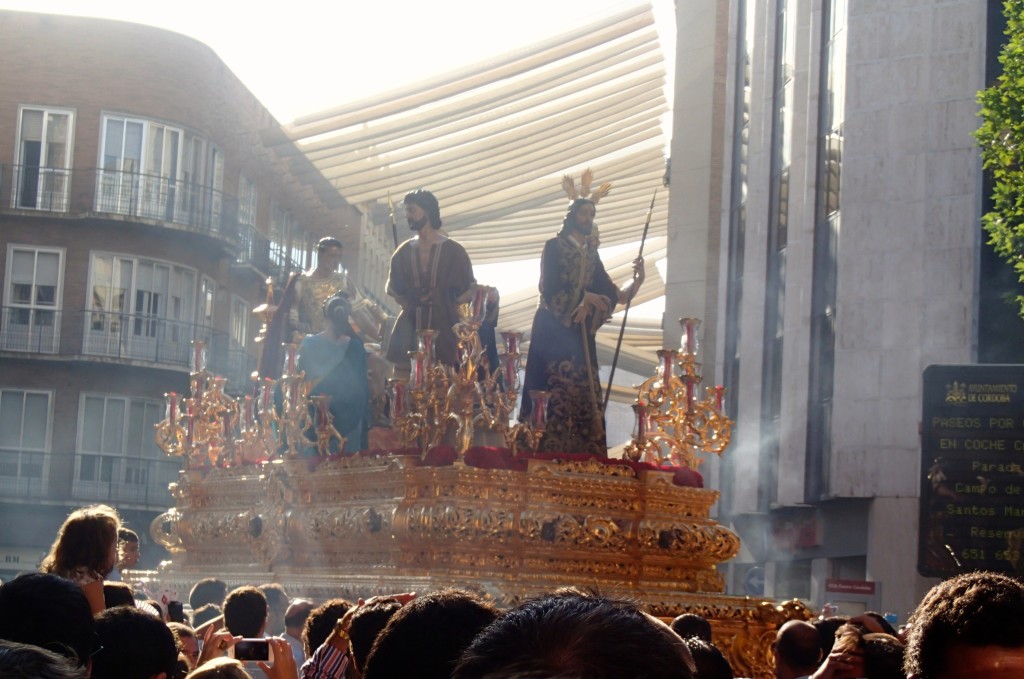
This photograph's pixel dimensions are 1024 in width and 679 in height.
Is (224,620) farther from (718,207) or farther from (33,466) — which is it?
(718,207)

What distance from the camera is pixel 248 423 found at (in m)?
13.3

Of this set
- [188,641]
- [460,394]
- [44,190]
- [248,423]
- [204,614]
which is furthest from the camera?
[44,190]

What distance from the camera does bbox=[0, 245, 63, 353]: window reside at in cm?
3447

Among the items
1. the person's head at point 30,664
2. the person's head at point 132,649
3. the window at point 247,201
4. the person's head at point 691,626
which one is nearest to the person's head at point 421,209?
the person's head at point 691,626

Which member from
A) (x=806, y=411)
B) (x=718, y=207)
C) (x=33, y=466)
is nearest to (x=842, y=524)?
(x=806, y=411)

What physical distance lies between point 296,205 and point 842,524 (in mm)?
18119

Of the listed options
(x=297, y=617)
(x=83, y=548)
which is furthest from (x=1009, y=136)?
(x=83, y=548)

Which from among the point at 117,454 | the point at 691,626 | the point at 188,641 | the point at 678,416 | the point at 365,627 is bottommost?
the point at 188,641

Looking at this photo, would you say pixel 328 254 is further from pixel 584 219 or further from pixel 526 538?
pixel 526 538

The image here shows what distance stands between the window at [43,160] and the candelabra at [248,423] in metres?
21.7

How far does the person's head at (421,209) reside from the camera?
465 inches

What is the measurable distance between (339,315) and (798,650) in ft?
18.9

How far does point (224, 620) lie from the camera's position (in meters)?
8.01

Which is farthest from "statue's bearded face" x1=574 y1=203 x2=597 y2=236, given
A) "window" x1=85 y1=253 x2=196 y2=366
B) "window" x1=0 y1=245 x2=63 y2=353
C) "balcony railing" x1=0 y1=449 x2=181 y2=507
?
"window" x1=0 y1=245 x2=63 y2=353
